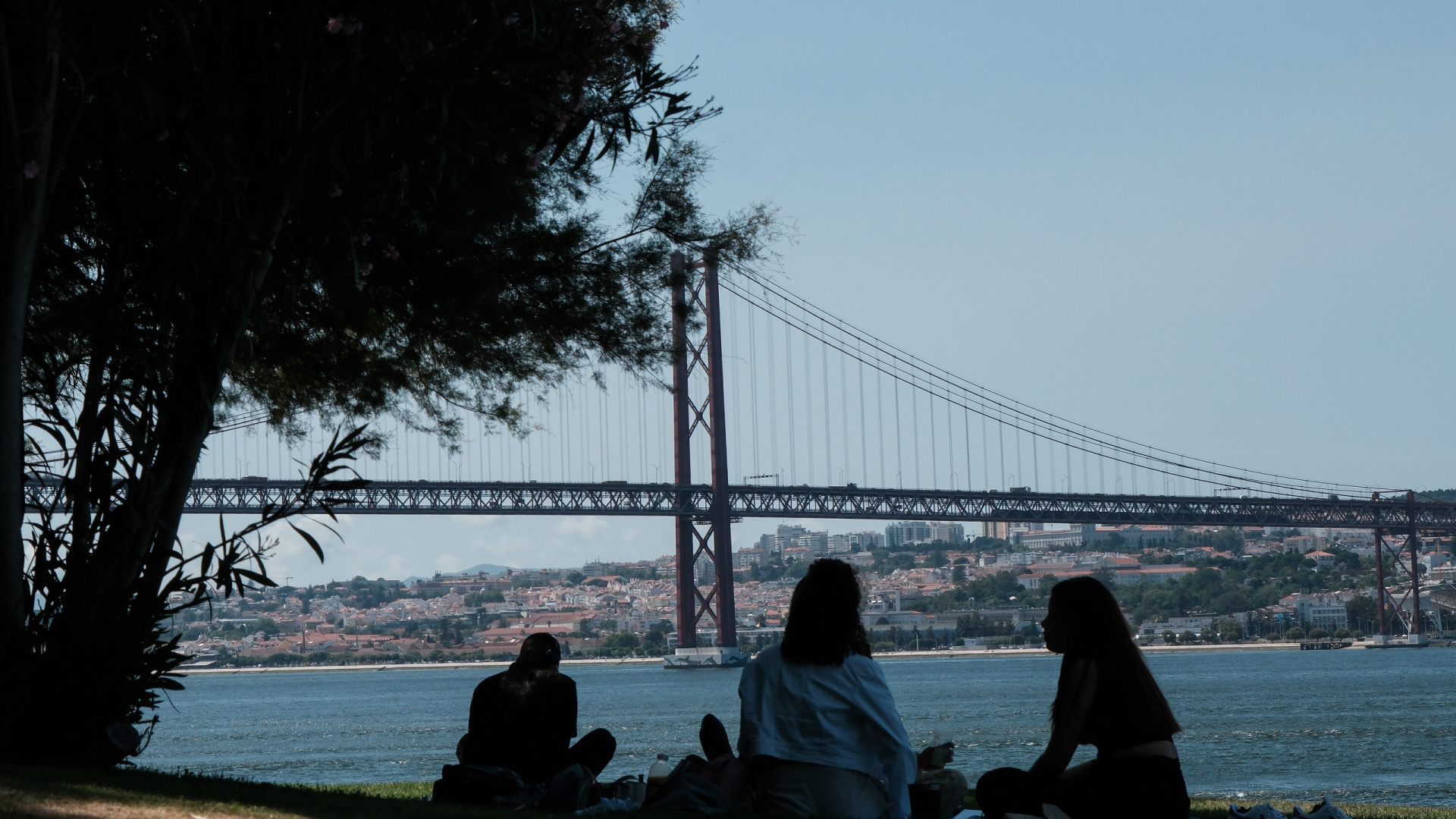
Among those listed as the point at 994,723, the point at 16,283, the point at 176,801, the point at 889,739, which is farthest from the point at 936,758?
the point at 994,723

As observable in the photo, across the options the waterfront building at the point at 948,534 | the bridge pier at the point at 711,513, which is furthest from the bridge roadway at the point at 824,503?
the waterfront building at the point at 948,534

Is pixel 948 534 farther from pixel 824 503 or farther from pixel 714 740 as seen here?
pixel 714 740

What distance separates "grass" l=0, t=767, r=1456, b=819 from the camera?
3.18m

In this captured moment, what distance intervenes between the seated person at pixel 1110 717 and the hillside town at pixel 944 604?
52.0 m

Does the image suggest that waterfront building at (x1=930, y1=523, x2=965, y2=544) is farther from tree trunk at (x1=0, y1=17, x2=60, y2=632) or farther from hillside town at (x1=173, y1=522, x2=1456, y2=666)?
tree trunk at (x1=0, y1=17, x2=60, y2=632)

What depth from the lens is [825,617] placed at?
3.52 metres

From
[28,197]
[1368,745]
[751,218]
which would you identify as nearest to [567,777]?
[28,197]

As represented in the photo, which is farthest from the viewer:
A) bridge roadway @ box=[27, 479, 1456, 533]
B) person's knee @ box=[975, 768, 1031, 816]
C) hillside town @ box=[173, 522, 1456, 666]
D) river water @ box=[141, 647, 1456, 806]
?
hillside town @ box=[173, 522, 1456, 666]

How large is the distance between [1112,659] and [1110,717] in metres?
0.13

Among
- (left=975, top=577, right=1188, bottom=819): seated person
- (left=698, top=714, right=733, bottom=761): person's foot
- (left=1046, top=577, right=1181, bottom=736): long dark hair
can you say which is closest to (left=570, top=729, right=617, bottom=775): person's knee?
(left=698, top=714, right=733, bottom=761): person's foot

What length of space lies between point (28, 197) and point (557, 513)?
A: 1334 inches

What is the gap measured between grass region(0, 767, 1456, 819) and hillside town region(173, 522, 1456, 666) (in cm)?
5143

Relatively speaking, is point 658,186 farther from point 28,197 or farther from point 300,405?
point 28,197

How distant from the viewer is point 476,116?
195 inches
